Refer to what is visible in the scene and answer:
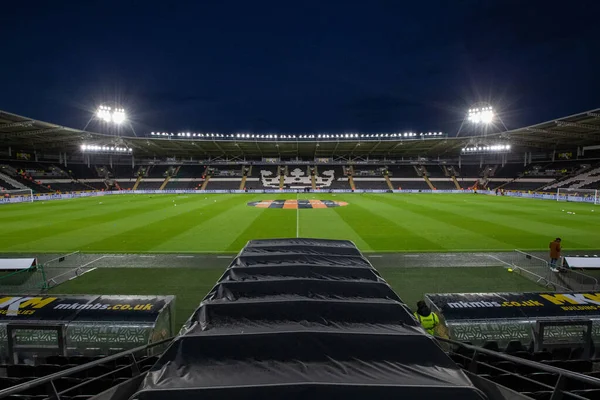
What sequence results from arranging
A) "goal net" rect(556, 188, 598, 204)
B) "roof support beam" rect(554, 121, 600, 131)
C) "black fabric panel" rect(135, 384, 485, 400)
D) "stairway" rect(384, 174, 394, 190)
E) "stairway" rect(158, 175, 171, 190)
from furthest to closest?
1. "stairway" rect(384, 174, 394, 190)
2. "stairway" rect(158, 175, 171, 190)
3. "goal net" rect(556, 188, 598, 204)
4. "roof support beam" rect(554, 121, 600, 131)
5. "black fabric panel" rect(135, 384, 485, 400)

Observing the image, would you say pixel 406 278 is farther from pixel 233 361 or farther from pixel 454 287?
pixel 233 361

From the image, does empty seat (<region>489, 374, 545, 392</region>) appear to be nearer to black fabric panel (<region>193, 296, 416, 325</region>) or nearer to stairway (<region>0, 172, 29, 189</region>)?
black fabric panel (<region>193, 296, 416, 325</region>)

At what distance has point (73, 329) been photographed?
19.5 feet

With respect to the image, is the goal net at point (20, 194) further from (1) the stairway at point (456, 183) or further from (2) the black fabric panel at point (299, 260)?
(1) the stairway at point (456, 183)

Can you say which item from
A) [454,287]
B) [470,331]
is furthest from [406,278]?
[470,331]

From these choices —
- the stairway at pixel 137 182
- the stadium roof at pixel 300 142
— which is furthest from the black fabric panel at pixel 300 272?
the stairway at pixel 137 182

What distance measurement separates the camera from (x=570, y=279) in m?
10.9

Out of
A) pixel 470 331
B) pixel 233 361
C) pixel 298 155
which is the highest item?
pixel 298 155

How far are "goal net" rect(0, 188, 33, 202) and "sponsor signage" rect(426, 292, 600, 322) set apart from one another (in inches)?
2294

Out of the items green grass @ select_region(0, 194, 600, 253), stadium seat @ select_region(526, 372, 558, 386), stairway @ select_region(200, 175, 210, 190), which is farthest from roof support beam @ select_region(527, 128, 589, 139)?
stairway @ select_region(200, 175, 210, 190)

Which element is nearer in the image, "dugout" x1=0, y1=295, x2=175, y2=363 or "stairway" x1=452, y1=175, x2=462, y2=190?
"dugout" x1=0, y1=295, x2=175, y2=363

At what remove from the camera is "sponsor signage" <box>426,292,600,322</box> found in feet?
20.6

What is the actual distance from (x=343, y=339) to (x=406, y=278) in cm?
932

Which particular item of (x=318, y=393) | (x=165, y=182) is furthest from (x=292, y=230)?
(x=165, y=182)
